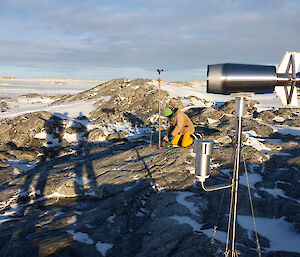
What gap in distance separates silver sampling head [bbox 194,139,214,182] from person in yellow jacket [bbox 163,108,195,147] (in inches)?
265

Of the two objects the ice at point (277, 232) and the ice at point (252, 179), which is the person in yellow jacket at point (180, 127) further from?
the ice at point (277, 232)

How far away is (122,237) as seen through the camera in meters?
6.45

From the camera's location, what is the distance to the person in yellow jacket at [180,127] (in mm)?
10594

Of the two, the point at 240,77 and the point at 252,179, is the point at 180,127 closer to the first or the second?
the point at 252,179

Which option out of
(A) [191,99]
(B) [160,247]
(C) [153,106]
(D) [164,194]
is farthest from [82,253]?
(A) [191,99]

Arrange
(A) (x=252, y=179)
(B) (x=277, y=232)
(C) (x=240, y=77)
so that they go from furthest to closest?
(A) (x=252, y=179)
(B) (x=277, y=232)
(C) (x=240, y=77)

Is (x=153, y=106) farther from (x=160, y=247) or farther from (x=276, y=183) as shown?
(x=160, y=247)

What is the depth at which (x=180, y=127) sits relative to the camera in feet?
34.9

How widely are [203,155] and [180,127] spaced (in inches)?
273

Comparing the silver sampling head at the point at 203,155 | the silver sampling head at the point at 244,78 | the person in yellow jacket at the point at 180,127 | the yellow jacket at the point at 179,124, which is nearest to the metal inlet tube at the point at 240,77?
the silver sampling head at the point at 244,78

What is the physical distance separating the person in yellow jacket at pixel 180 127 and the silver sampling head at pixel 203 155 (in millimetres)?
6726

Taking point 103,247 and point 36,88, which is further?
point 36,88

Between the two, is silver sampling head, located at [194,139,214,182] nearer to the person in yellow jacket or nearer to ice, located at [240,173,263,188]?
ice, located at [240,173,263,188]

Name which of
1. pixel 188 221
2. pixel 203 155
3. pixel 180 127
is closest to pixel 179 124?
pixel 180 127
